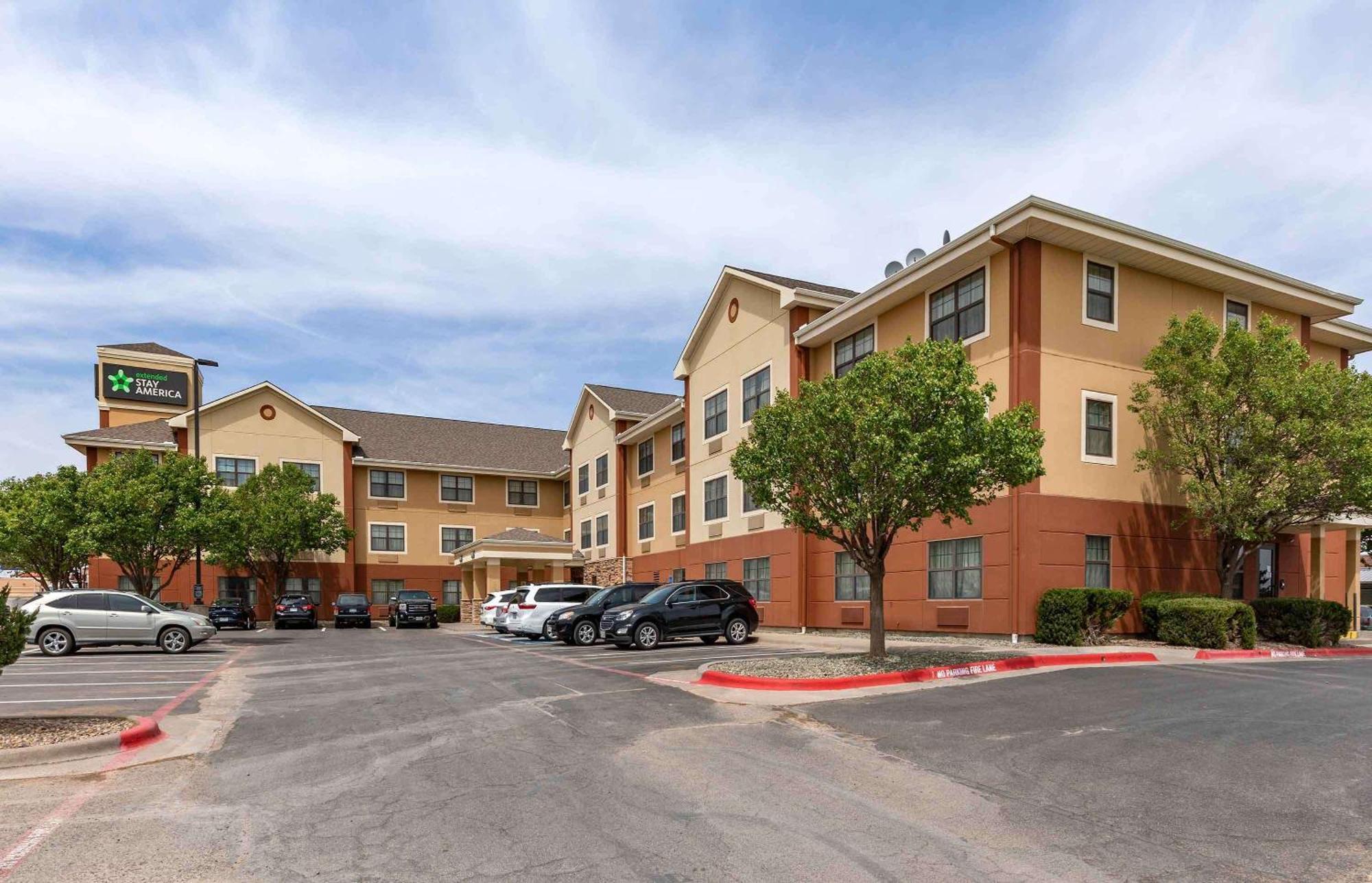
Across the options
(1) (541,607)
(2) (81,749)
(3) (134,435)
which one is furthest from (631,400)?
(2) (81,749)

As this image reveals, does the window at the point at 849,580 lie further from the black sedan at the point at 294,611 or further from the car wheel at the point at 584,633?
the black sedan at the point at 294,611

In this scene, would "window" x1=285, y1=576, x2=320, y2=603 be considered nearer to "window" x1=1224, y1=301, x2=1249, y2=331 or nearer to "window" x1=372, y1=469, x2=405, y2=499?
"window" x1=372, y1=469, x2=405, y2=499

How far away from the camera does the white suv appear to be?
2998 centimetres

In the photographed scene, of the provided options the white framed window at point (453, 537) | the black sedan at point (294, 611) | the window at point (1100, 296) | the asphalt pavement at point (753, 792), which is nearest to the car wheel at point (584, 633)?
the asphalt pavement at point (753, 792)

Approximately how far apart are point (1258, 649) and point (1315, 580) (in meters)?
9.68

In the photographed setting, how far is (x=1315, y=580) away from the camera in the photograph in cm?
2722

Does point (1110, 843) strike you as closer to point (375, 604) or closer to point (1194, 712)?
point (1194, 712)

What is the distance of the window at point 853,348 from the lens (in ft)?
88.2

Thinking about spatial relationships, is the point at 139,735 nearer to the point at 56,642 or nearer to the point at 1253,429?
the point at 56,642

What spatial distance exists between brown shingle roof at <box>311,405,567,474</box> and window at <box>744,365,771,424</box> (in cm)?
2582

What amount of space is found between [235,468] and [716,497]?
2799 cm

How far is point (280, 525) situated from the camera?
43656mm

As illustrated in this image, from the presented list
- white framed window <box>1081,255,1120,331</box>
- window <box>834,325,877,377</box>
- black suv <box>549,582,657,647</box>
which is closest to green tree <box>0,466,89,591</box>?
black suv <box>549,582,657,647</box>

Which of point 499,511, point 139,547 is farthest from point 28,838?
point 499,511
